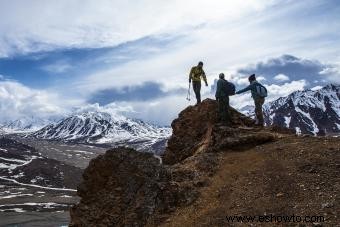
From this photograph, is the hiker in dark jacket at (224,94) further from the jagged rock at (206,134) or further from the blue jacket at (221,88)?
Result: the jagged rock at (206,134)

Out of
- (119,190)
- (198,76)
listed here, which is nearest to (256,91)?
(198,76)

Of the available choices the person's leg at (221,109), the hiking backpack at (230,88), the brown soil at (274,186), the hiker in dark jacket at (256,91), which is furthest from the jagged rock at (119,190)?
the hiker in dark jacket at (256,91)

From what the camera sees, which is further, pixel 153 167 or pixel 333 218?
pixel 153 167

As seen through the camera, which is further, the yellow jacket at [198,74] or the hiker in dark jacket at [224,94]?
the yellow jacket at [198,74]

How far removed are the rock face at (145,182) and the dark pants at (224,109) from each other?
1107 millimetres

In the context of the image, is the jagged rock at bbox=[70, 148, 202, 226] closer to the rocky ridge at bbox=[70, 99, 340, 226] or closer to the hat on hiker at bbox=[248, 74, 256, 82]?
the rocky ridge at bbox=[70, 99, 340, 226]

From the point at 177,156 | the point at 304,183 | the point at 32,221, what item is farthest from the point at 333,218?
the point at 32,221

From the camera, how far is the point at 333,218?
711 inches

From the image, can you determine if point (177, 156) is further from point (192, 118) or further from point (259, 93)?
point (259, 93)

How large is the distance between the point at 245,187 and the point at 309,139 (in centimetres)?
608

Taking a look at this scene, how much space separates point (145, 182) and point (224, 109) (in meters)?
8.18

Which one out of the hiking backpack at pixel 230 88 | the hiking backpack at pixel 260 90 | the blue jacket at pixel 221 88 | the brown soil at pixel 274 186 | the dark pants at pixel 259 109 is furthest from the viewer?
the dark pants at pixel 259 109

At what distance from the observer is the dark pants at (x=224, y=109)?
30.7 m

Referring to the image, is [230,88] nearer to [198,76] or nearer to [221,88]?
[221,88]
